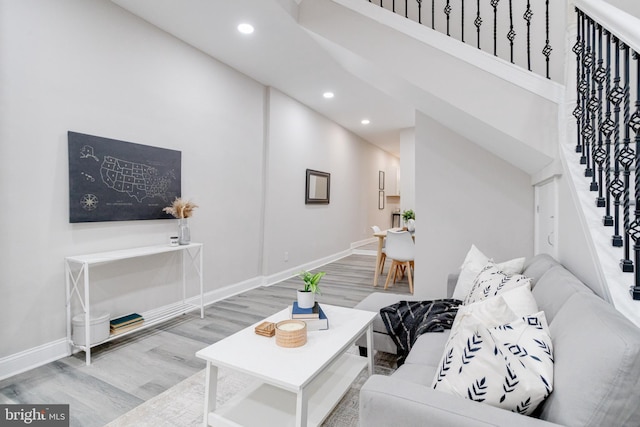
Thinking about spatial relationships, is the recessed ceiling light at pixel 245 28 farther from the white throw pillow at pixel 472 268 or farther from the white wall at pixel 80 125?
the white throw pillow at pixel 472 268

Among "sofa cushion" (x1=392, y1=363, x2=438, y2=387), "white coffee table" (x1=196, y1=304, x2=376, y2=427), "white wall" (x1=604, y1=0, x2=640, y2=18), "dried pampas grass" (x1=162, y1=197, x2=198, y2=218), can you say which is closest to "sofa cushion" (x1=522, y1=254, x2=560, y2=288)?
"sofa cushion" (x1=392, y1=363, x2=438, y2=387)

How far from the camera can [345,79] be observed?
4137 millimetres

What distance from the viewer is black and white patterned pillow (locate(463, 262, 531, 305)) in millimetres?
1561

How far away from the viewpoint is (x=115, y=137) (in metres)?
2.69

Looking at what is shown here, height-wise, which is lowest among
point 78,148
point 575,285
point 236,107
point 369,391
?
point 369,391

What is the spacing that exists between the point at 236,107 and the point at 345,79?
1.45m

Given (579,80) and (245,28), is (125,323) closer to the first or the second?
(245,28)

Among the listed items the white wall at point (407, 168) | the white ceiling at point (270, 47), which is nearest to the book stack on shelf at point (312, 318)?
the white ceiling at point (270, 47)

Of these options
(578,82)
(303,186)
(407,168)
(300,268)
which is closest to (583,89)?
(578,82)

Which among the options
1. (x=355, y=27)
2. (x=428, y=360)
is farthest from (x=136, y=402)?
(x=355, y=27)

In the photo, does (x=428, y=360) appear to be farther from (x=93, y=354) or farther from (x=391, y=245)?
(x=391, y=245)

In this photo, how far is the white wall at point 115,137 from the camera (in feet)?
7.04

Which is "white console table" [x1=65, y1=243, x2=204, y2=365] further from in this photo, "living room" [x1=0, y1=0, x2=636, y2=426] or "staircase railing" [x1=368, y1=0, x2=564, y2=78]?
"staircase railing" [x1=368, y1=0, x2=564, y2=78]

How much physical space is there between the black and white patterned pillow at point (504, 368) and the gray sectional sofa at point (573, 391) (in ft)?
0.12
